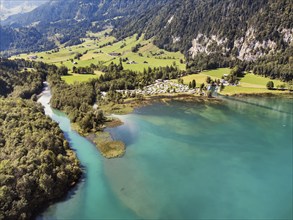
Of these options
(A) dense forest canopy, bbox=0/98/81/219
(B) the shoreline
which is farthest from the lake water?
(A) dense forest canopy, bbox=0/98/81/219

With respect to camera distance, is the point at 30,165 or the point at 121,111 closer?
the point at 30,165

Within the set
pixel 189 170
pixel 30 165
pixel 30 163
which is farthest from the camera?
pixel 189 170

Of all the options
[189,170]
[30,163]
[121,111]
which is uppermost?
[30,163]

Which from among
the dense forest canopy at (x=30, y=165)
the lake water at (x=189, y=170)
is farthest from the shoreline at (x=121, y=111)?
the dense forest canopy at (x=30, y=165)

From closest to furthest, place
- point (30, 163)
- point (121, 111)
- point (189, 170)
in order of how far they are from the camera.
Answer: point (30, 163)
point (189, 170)
point (121, 111)

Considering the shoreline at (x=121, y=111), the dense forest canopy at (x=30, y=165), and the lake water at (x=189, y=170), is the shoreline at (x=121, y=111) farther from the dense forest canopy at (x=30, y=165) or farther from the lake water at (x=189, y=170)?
the dense forest canopy at (x=30, y=165)

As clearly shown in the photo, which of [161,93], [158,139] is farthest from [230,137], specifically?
[161,93]

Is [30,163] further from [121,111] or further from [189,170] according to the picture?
[121,111]

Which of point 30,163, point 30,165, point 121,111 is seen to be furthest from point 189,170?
point 121,111
